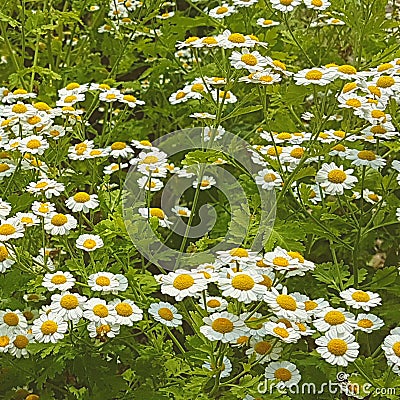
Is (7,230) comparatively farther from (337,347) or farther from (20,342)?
(337,347)

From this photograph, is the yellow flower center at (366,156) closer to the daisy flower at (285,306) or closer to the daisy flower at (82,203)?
the daisy flower at (285,306)

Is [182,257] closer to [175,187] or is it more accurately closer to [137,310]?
[137,310]

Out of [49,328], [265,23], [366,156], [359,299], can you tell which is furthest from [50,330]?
[265,23]

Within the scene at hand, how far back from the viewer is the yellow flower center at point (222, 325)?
120 cm

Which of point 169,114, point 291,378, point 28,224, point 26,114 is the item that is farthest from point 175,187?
point 291,378

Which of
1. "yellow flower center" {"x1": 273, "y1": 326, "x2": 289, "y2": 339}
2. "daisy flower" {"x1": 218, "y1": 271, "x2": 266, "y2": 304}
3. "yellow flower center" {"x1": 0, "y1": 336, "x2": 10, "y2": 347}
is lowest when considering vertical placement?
"yellow flower center" {"x1": 0, "y1": 336, "x2": 10, "y2": 347}

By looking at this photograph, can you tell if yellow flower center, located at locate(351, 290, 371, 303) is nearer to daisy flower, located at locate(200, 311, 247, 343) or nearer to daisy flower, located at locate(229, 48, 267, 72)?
daisy flower, located at locate(200, 311, 247, 343)

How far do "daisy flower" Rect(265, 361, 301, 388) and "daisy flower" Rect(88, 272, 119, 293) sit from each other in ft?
1.12

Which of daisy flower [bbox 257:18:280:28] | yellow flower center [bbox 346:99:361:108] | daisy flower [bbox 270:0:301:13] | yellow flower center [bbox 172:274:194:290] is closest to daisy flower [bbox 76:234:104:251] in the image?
yellow flower center [bbox 172:274:194:290]

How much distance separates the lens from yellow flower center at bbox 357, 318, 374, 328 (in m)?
1.31

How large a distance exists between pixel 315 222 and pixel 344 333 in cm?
35

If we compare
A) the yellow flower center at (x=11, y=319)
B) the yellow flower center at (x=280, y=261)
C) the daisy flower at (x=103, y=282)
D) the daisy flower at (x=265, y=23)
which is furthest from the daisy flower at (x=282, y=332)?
the daisy flower at (x=265, y=23)

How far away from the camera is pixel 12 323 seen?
142cm

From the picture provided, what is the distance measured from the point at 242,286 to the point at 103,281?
0.31 metres
